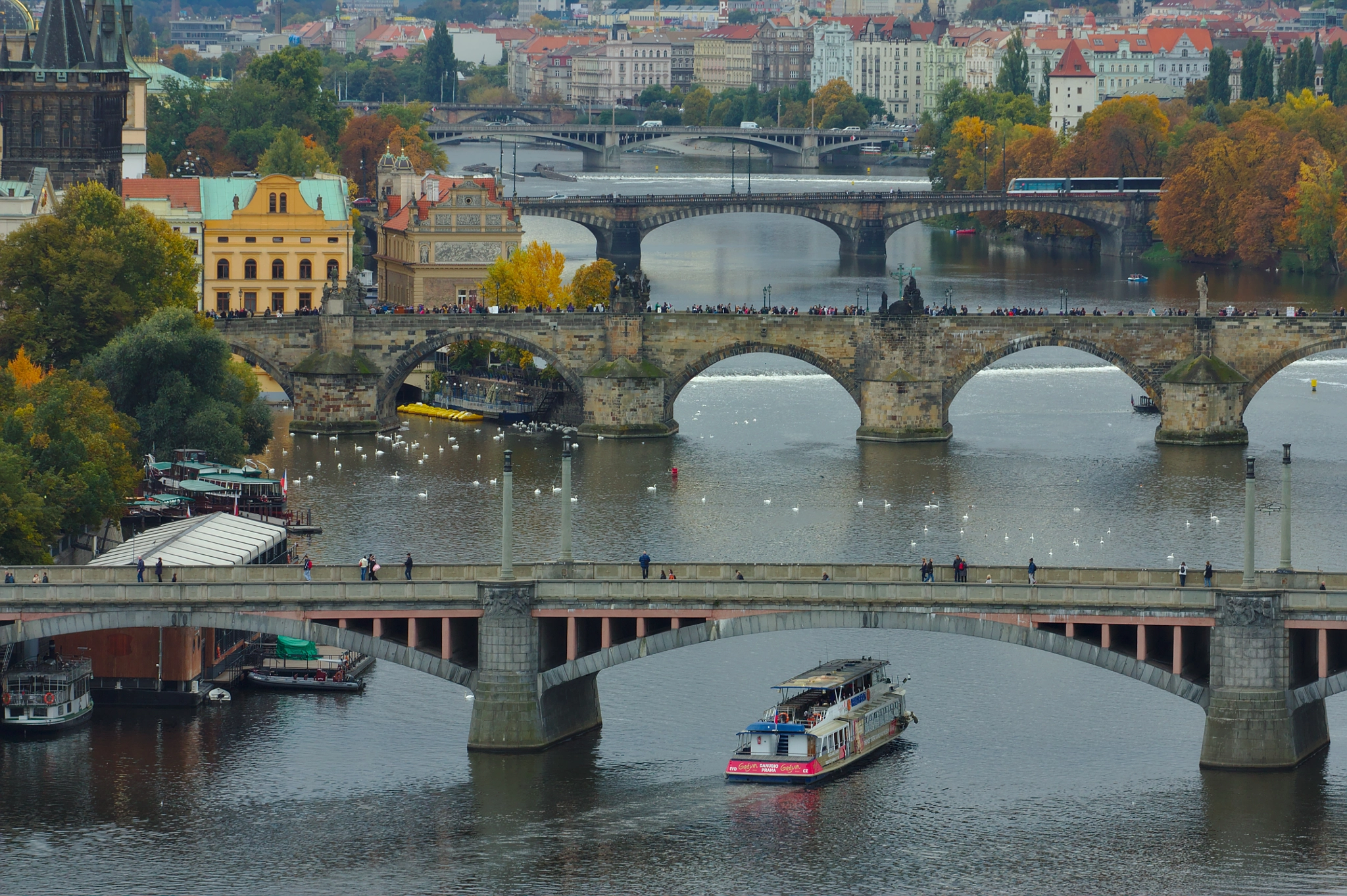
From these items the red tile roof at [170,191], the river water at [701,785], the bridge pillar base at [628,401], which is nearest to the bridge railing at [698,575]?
the river water at [701,785]

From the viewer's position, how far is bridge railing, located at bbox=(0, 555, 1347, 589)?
70375 mm

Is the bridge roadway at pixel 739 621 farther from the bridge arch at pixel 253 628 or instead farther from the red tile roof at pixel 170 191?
the red tile roof at pixel 170 191

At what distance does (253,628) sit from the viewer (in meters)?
70.7

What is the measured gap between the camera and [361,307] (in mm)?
126312

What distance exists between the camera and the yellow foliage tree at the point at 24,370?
10294 centimetres

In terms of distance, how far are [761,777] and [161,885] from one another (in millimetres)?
14695

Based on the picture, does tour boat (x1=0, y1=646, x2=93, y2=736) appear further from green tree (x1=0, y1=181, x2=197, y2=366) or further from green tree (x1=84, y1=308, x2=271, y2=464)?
green tree (x1=0, y1=181, x2=197, y2=366)

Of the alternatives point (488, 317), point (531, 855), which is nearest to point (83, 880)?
point (531, 855)

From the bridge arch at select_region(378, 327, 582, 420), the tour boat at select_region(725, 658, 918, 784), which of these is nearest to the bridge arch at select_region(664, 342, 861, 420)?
the bridge arch at select_region(378, 327, 582, 420)

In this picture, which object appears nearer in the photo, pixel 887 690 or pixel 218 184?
pixel 887 690

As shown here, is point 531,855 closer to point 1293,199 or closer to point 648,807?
point 648,807

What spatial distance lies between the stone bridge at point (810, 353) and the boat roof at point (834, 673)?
45.9 metres

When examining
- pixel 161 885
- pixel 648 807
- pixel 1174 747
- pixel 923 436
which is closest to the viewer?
pixel 161 885

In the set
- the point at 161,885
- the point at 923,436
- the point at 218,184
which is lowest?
the point at 161,885
